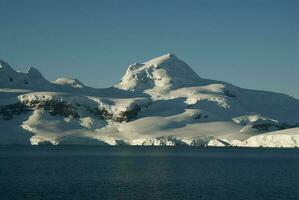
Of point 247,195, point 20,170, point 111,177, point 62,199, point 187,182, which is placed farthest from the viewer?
point 20,170

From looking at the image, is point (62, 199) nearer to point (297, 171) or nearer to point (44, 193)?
point (44, 193)

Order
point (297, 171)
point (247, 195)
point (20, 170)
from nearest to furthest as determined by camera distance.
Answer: point (247, 195)
point (20, 170)
point (297, 171)

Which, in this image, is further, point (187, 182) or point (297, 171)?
point (297, 171)

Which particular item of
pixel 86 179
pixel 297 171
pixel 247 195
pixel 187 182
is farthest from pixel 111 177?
pixel 297 171

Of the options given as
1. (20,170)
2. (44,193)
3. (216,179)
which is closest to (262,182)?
(216,179)

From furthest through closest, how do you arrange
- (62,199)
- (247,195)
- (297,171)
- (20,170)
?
(297,171)
(20,170)
(247,195)
(62,199)

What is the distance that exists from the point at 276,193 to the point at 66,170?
2280 inches

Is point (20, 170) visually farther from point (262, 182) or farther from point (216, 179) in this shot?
point (262, 182)

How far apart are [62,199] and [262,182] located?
45.8 meters

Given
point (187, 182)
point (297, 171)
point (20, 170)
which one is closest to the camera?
point (187, 182)

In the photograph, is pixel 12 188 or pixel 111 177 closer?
pixel 12 188

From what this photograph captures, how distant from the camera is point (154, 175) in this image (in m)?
138

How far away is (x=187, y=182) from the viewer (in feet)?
406

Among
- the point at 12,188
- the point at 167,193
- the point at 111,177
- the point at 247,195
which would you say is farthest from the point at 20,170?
the point at 247,195
